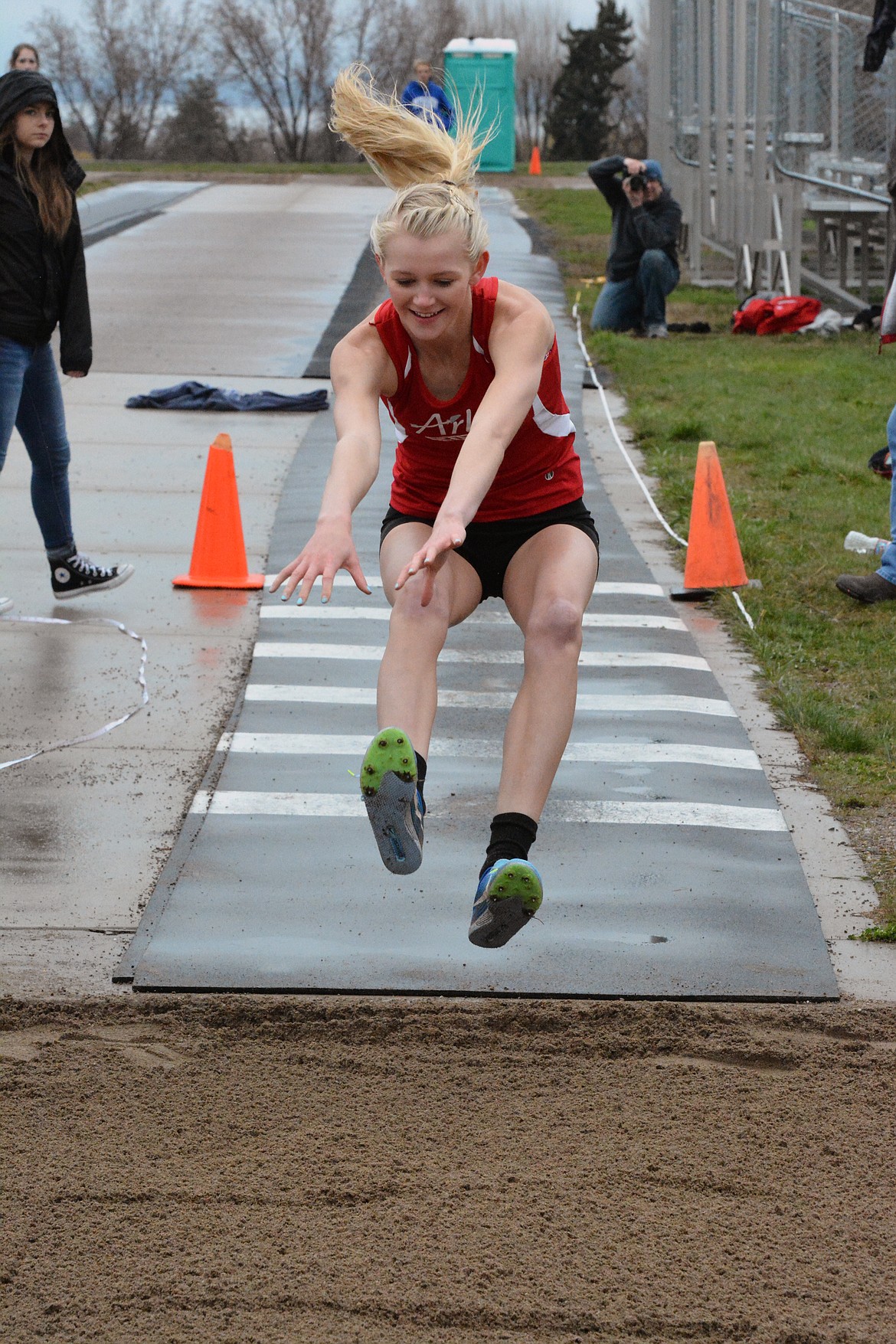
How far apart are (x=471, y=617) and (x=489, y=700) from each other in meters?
1.32

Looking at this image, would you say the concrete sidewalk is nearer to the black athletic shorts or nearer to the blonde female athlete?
the blonde female athlete

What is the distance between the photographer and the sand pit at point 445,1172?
3053mm

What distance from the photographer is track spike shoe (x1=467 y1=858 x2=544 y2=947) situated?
3727 mm

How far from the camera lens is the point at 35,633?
25.4 ft

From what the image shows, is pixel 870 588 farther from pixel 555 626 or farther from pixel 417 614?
pixel 417 614

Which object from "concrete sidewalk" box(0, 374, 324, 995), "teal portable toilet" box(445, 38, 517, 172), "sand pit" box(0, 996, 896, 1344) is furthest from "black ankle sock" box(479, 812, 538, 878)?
"teal portable toilet" box(445, 38, 517, 172)

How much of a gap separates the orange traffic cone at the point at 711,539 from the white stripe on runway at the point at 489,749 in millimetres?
2305

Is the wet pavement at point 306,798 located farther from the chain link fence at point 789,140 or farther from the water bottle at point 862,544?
the chain link fence at point 789,140

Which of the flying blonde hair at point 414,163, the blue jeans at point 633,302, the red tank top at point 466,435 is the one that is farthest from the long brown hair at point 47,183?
the blue jeans at point 633,302

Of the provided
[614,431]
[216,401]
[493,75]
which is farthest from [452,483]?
[493,75]

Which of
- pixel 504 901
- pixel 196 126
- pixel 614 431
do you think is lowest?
pixel 614 431

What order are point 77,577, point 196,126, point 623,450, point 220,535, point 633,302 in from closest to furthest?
point 77,577 → point 220,535 → point 623,450 → point 633,302 → point 196,126

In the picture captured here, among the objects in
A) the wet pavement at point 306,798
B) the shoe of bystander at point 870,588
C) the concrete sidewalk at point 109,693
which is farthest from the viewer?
the shoe of bystander at point 870,588

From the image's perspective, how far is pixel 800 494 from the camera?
408 inches
